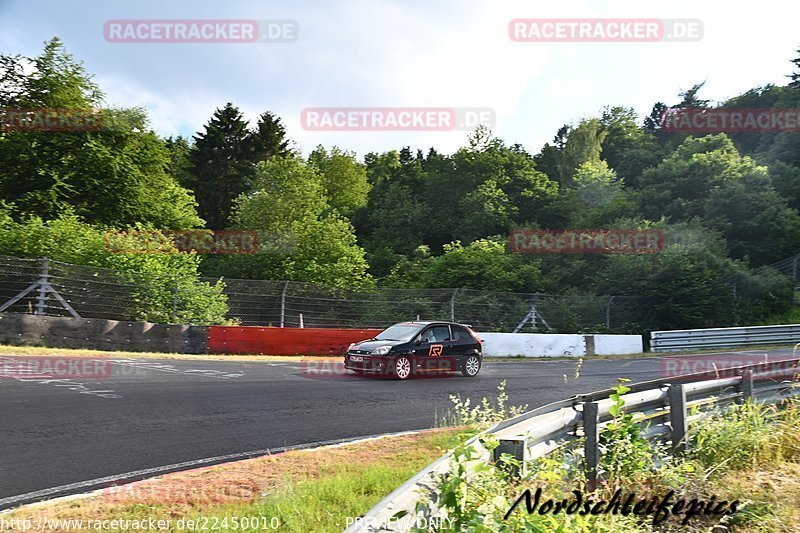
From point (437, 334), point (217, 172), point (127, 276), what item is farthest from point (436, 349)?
point (217, 172)

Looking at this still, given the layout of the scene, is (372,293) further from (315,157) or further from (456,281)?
(315,157)

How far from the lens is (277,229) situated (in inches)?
1777

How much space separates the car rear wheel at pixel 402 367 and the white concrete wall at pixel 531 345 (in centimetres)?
839

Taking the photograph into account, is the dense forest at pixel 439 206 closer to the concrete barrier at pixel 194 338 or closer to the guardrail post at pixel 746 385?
the concrete barrier at pixel 194 338

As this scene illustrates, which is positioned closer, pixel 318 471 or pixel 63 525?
pixel 63 525

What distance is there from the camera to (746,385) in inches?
276

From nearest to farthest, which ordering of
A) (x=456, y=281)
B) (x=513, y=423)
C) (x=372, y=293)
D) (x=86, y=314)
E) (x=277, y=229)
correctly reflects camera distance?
1. (x=513, y=423)
2. (x=86, y=314)
3. (x=372, y=293)
4. (x=456, y=281)
5. (x=277, y=229)

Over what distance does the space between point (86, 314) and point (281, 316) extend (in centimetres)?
598

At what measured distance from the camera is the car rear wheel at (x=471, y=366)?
15.6m

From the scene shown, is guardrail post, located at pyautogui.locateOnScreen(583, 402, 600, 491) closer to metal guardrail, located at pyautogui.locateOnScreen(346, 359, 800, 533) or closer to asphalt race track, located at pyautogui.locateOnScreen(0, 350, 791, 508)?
metal guardrail, located at pyautogui.locateOnScreen(346, 359, 800, 533)

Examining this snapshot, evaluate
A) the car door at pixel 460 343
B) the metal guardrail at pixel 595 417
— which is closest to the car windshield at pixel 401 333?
the car door at pixel 460 343

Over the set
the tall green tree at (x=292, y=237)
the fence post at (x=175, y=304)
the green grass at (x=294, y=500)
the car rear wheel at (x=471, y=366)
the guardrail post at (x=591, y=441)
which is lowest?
the green grass at (x=294, y=500)

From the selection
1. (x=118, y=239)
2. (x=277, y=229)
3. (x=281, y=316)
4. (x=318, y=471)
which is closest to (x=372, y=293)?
(x=281, y=316)

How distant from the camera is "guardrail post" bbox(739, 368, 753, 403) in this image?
697cm
